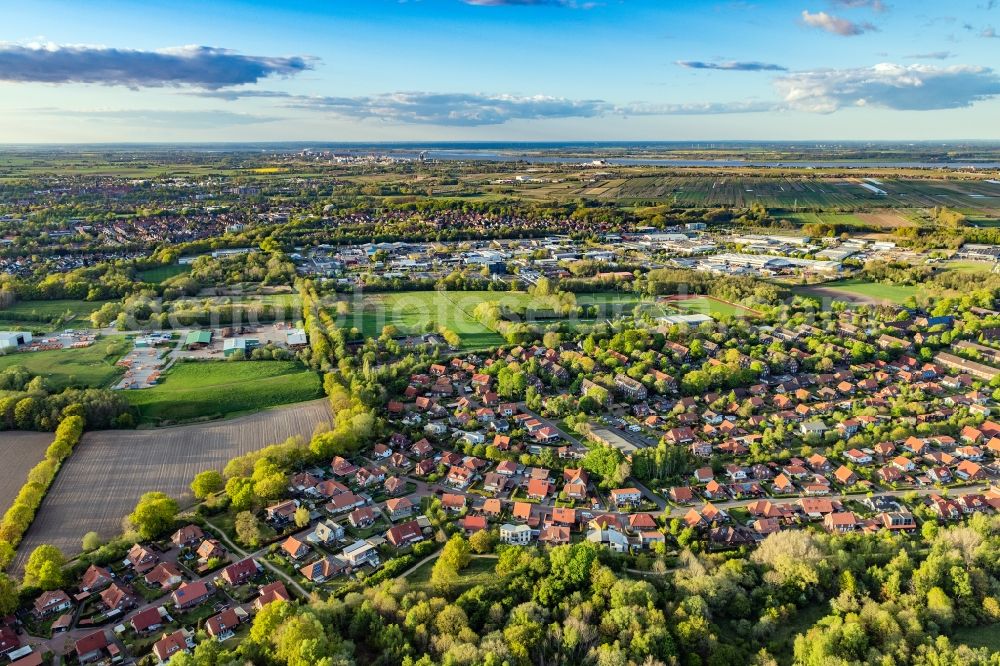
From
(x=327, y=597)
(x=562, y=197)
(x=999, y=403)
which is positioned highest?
(x=562, y=197)

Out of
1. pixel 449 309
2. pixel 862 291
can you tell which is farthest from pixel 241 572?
pixel 862 291

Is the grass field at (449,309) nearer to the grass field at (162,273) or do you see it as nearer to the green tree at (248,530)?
the green tree at (248,530)

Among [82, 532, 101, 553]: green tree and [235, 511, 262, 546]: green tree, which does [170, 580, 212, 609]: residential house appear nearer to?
[235, 511, 262, 546]: green tree

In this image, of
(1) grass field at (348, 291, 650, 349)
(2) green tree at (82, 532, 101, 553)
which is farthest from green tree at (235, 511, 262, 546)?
(1) grass field at (348, 291, 650, 349)

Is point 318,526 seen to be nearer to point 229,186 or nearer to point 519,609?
point 519,609

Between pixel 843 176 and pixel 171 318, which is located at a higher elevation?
pixel 843 176

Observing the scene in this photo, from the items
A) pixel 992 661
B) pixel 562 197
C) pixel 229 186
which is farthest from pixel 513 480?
pixel 229 186
